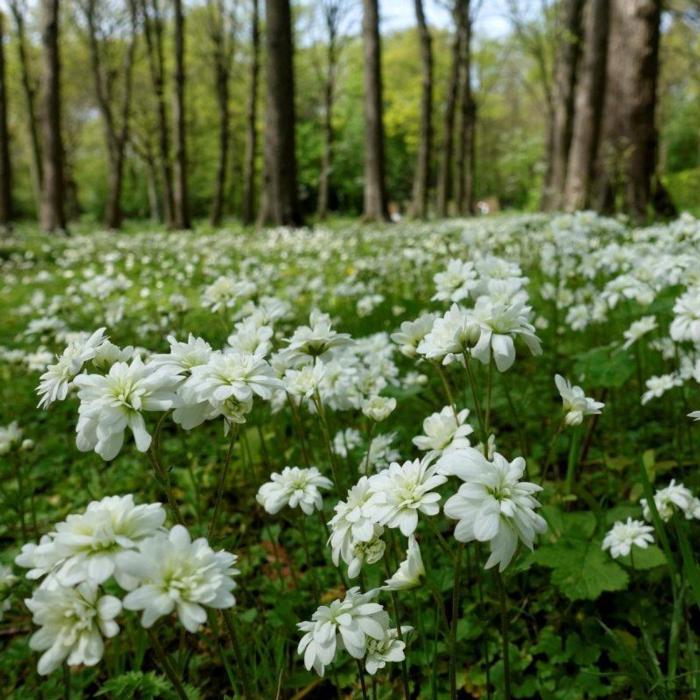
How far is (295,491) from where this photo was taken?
61.6 inches

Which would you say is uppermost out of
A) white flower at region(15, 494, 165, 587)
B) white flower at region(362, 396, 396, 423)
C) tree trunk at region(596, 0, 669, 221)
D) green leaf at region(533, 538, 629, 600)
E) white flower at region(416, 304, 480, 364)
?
tree trunk at region(596, 0, 669, 221)

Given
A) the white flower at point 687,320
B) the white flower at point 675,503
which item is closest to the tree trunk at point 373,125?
the white flower at point 687,320

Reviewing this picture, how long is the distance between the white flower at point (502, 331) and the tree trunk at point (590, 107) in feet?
28.2

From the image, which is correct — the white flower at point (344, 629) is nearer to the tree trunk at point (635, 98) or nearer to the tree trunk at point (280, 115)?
the tree trunk at point (635, 98)

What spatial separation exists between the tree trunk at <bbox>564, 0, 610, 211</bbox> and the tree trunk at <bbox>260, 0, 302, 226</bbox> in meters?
5.12

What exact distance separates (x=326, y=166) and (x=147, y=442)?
1035 inches

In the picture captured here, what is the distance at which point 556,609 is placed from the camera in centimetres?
209

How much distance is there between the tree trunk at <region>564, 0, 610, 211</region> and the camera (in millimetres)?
9836

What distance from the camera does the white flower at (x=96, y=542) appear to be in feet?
2.97

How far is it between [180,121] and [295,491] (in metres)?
18.2

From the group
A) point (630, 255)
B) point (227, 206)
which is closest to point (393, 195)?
point (227, 206)

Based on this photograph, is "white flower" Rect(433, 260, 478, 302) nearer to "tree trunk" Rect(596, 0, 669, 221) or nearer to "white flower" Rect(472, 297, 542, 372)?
"white flower" Rect(472, 297, 542, 372)

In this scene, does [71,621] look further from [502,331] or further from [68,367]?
[502,331]

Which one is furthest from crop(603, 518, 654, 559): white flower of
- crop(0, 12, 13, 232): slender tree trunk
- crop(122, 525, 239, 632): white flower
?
crop(0, 12, 13, 232): slender tree trunk
